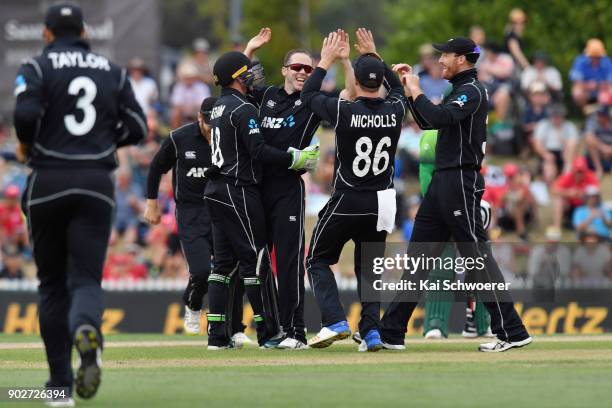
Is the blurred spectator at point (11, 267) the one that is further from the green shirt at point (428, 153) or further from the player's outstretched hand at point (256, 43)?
the player's outstretched hand at point (256, 43)

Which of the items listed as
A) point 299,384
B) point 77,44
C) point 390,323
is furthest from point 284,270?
point 77,44

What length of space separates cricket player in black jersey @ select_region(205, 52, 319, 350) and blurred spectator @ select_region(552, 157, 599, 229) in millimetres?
11294

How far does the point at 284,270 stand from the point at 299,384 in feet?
10.5

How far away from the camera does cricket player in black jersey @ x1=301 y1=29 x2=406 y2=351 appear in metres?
11.9

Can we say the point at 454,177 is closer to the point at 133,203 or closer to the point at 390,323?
the point at 390,323

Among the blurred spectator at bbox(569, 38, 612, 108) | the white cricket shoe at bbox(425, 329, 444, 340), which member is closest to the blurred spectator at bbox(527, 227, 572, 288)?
the white cricket shoe at bbox(425, 329, 444, 340)

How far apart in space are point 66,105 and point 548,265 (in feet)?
39.4

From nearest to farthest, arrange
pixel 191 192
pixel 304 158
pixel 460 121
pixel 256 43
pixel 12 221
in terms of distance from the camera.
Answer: pixel 460 121, pixel 304 158, pixel 256 43, pixel 191 192, pixel 12 221

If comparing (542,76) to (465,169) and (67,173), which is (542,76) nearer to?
(465,169)

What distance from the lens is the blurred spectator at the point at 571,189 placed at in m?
22.7

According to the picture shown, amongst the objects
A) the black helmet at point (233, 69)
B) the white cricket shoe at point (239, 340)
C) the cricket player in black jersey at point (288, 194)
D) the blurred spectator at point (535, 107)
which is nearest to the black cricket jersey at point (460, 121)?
the cricket player in black jersey at point (288, 194)

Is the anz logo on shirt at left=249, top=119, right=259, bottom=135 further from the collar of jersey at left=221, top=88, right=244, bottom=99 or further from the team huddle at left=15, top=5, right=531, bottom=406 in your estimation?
the collar of jersey at left=221, top=88, right=244, bottom=99

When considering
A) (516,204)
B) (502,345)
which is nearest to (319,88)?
(502,345)

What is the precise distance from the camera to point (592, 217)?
2188cm
